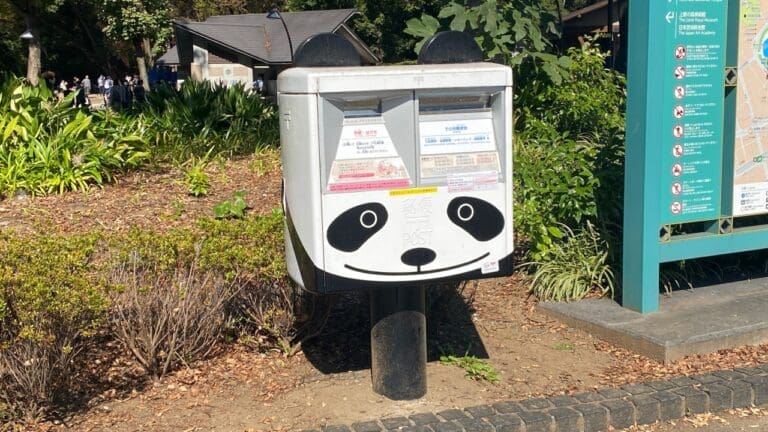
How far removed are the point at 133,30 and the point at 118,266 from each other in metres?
18.9

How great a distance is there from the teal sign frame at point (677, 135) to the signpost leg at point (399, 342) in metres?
1.93

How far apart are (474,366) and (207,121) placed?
18.9ft

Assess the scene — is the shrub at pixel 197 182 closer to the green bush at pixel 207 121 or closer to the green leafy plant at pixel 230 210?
the green leafy plant at pixel 230 210

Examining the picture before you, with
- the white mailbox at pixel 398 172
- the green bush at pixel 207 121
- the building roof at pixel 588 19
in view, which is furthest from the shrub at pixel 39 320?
the building roof at pixel 588 19

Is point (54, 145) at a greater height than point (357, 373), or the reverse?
point (54, 145)

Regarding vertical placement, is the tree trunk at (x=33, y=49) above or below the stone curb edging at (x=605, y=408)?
above

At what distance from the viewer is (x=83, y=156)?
785cm

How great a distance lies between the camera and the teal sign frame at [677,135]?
16.9 feet

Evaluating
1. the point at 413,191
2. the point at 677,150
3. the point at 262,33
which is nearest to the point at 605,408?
the point at 413,191

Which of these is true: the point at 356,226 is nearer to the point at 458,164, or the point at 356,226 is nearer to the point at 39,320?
the point at 458,164

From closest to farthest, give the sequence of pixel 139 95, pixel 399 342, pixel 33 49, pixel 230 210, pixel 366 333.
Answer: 1. pixel 399 342
2. pixel 366 333
3. pixel 230 210
4. pixel 139 95
5. pixel 33 49

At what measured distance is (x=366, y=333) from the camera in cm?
521

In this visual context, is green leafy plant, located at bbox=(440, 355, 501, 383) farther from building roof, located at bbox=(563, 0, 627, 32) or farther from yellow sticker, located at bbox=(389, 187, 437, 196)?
building roof, located at bbox=(563, 0, 627, 32)

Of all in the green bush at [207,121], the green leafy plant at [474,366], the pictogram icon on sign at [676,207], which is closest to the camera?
the green leafy plant at [474,366]
